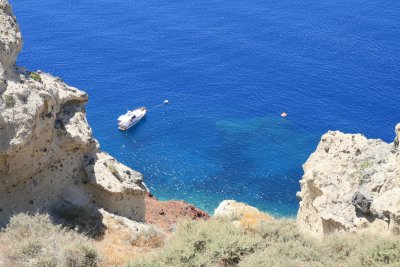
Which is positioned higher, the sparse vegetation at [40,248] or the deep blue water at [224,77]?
the deep blue water at [224,77]

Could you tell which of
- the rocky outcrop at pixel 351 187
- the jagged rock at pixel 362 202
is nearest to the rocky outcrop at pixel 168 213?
the rocky outcrop at pixel 351 187

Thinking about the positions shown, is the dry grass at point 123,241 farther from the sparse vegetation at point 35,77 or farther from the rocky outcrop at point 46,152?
the sparse vegetation at point 35,77

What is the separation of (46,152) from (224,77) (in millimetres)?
44430

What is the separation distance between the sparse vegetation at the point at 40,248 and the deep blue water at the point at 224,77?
24.7 meters

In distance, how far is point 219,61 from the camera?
66812 millimetres

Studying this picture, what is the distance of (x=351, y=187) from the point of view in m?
18.8

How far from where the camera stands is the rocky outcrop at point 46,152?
60.7 feet

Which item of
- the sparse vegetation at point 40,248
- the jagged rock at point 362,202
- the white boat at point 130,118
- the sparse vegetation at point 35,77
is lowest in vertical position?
the sparse vegetation at point 40,248

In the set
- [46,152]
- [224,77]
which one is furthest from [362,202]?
[224,77]

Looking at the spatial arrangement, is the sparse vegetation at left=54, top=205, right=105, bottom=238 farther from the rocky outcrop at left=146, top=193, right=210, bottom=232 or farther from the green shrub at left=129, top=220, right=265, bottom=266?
the rocky outcrop at left=146, top=193, right=210, bottom=232

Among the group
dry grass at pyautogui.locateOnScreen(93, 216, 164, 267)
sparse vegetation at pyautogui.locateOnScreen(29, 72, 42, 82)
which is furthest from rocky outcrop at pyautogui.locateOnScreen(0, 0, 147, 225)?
dry grass at pyautogui.locateOnScreen(93, 216, 164, 267)

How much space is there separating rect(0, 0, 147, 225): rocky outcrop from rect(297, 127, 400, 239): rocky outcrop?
771cm

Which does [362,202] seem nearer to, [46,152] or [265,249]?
[265,249]

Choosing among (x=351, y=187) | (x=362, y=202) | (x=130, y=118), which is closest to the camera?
(x=362, y=202)
